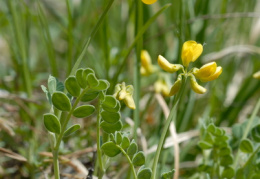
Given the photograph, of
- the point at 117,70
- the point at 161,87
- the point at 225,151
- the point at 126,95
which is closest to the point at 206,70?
the point at 126,95

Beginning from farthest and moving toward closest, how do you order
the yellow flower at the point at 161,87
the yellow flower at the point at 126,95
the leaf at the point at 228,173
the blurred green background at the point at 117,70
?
the yellow flower at the point at 161,87 < the blurred green background at the point at 117,70 < the leaf at the point at 228,173 < the yellow flower at the point at 126,95

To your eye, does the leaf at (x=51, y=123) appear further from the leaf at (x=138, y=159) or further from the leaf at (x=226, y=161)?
the leaf at (x=226, y=161)

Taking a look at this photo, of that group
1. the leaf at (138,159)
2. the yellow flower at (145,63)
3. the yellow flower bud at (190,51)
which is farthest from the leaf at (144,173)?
the yellow flower at (145,63)

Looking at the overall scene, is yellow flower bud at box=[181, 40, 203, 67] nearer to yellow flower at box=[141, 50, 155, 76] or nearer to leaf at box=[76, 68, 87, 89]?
leaf at box=[76, 68, 87, 89]

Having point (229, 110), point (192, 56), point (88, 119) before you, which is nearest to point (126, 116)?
point (88, 119)

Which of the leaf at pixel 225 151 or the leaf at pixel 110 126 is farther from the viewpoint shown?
the leaf at pixel 225 151

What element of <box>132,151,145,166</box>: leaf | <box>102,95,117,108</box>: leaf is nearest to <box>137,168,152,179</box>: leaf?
<box>132,151,145,166</box>: leaf

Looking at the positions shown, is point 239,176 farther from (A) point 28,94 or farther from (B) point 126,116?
(A) point 28,94

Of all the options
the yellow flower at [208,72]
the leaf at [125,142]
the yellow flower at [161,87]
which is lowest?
the leaf at [125,142]
